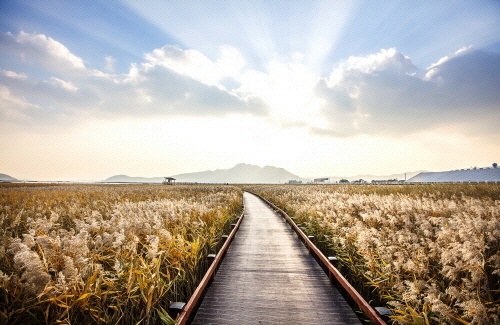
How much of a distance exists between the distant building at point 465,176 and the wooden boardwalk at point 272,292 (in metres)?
68.2

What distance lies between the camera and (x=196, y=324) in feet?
12.4

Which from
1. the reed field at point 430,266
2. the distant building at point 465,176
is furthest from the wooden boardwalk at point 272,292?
the distant building at point 465,176

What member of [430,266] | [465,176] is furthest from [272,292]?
[465,176]

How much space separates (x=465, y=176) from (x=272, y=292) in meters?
107

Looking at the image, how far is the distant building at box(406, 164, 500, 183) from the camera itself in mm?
66325

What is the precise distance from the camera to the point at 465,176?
78.5 meters

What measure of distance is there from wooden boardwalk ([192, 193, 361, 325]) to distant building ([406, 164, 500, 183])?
68158 mm

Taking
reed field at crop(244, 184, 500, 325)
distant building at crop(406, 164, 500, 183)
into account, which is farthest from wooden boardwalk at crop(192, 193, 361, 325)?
distant building at crop(406, 164, 500, 183)

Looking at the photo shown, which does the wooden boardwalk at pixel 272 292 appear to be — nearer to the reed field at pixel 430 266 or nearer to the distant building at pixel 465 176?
the reed field at pixel 430 266

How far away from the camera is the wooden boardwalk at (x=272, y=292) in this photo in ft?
13.1

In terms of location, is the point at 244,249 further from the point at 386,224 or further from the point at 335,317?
the point at 386,224

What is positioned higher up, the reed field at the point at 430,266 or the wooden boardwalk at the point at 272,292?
the reed field at the point at 430,266

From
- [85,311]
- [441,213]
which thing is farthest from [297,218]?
[85,311]

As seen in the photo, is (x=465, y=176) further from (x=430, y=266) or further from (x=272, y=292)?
(x=272, y=292)
